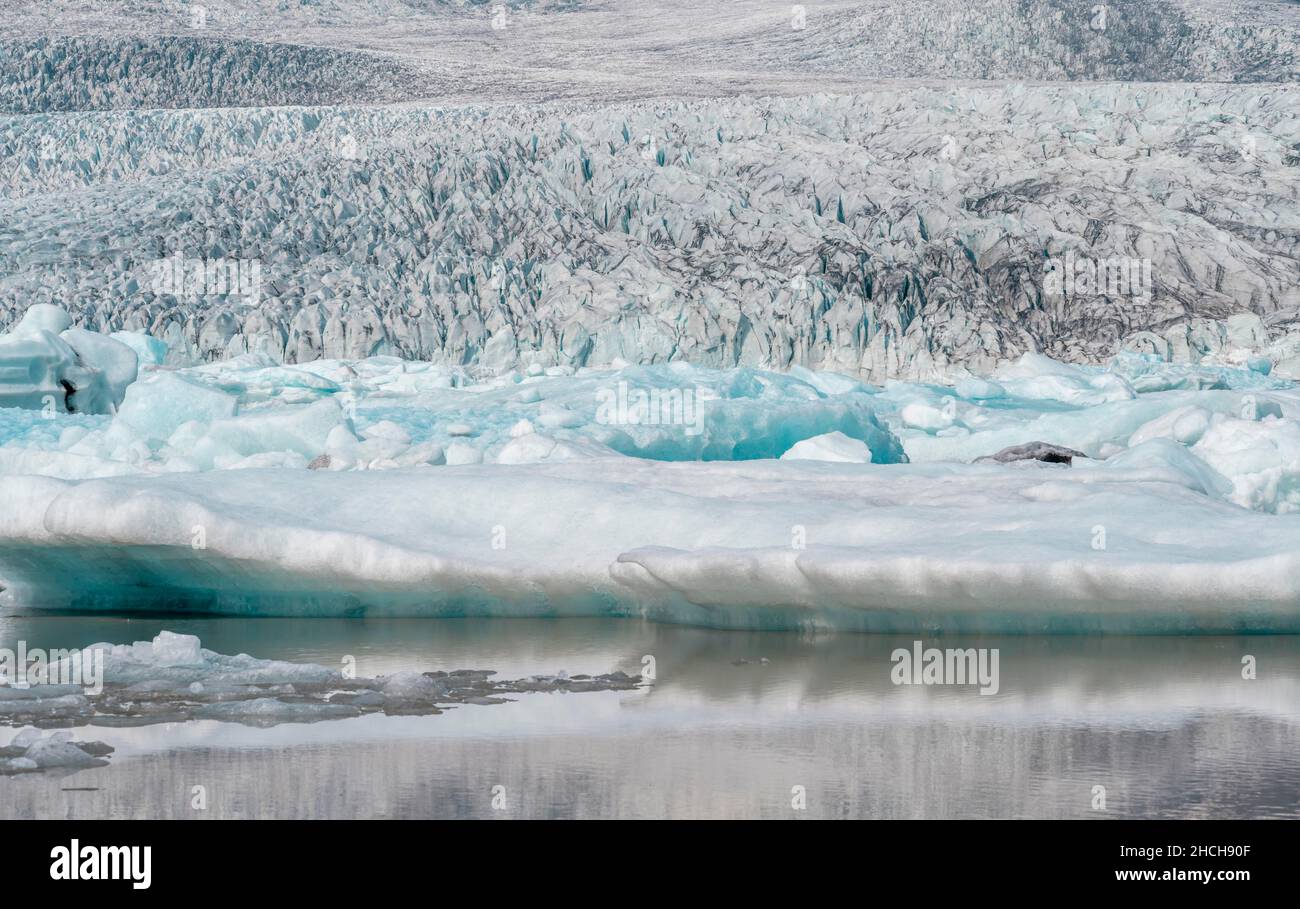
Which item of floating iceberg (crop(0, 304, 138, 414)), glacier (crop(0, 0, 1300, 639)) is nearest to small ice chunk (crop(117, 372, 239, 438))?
glacier (crop(0, 0, 1300, 639))

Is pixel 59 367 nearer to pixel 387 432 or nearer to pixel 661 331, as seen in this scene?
pixel 387 432

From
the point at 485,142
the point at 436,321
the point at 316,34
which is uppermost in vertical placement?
the point at 316,34

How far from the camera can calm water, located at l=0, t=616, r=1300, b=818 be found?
11.6 feet

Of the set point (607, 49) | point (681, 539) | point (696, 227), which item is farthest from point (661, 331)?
point (607, 49)

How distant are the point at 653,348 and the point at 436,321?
8.37ft

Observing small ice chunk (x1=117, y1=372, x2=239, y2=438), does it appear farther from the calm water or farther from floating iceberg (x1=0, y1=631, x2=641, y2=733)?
floating iceberg (x1=0, y1=631, x2=641, y2=733)

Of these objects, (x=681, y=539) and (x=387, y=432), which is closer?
(x=681, y=539)

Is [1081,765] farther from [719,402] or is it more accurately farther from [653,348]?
[653,348]

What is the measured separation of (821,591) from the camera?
5.70 metres

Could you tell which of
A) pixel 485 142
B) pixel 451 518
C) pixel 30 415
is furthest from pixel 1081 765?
pixel 485 142

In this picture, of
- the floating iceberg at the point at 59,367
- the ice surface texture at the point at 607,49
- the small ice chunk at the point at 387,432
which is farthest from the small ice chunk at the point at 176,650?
the ice surface texture at the point at 607,49

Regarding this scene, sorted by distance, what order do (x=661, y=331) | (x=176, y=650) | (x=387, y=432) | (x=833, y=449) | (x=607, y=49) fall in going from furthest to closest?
1. (x=607, y=49)
2. (x=661, y=331)
3. (x=387, y=432)
4. (x=833, y=449)
5. (x=176, y=650)

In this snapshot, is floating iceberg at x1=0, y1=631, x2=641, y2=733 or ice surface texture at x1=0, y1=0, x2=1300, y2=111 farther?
ice surface texture at x1=0, y1=0, x2=1300, y2=111

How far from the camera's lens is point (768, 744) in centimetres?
418
